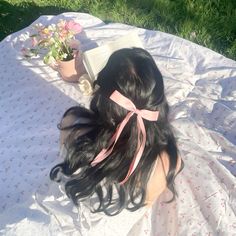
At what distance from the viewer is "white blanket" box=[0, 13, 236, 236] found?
1856 millimetres

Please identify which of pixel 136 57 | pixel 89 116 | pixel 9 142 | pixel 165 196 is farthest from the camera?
pixel 9 142

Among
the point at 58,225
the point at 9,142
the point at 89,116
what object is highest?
the point at 89,116

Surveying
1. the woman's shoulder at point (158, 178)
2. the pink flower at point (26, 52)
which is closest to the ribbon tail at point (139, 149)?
the woman's shoulder at point (158, 178)

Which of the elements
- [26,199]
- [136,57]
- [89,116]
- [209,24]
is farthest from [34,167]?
[209,24]

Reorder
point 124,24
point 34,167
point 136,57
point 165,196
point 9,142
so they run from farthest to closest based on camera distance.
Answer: point 124,24 → point 9,142 → point 34,167 → point 165,196 → point 136,57

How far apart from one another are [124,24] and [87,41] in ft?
1.13

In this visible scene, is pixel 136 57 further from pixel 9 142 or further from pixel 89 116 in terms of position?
pixel 9 142

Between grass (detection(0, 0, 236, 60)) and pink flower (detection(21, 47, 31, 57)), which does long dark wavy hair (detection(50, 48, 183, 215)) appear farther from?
grass (detection(0, 0, 236, 60))

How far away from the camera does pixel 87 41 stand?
2771mm

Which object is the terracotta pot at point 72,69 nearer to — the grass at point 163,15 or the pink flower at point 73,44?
the pink flower at point 73,44

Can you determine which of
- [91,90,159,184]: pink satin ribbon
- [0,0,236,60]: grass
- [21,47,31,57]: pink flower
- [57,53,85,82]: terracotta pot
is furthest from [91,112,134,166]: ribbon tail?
[0,0,236,60]: grass

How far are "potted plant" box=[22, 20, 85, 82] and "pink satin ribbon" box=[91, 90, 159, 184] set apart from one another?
40.0 inches

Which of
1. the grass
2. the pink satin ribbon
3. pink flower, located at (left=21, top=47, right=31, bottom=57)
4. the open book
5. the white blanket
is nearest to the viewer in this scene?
the pink satin ribbon

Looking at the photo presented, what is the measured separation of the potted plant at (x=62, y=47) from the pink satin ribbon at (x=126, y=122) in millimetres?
1017
